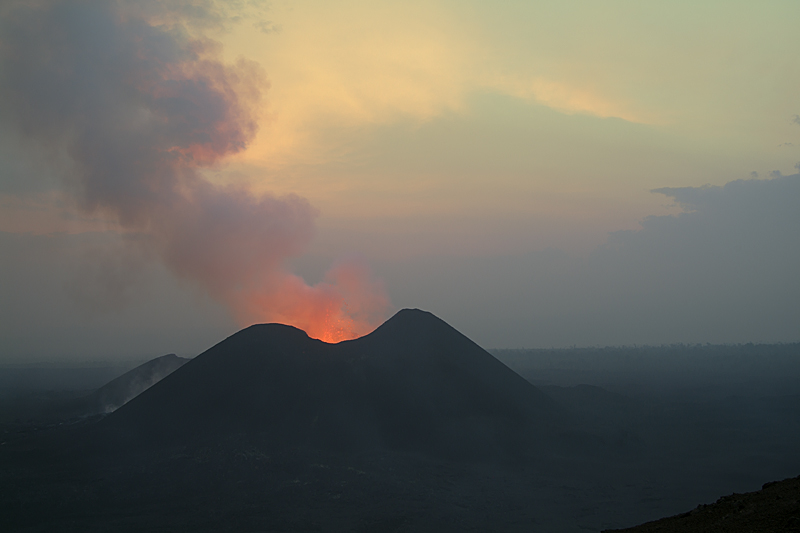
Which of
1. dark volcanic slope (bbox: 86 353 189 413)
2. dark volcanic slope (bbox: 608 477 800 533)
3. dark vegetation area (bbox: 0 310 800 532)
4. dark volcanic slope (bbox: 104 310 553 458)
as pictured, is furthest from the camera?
dark volcanic slope (bbox: 86 353 189 413)

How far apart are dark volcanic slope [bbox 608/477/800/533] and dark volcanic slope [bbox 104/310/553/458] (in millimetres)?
35394

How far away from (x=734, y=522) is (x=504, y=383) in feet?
162

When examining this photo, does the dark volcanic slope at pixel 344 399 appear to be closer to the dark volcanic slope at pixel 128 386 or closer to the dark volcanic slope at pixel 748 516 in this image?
the dark volcanic slope at pixel 128 386

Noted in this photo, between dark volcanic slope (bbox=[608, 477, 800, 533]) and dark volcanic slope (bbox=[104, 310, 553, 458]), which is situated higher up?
dark volcanic slope (bbox=[104, 310, 553, 458])

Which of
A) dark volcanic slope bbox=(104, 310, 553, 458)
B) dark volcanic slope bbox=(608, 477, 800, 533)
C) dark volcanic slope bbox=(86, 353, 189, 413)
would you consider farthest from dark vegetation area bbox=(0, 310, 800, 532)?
dark volcanic slope bbox=(608, 477, 800, 533)

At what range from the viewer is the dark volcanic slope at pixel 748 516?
14703mm

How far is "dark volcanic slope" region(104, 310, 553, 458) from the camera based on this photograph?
168 feet

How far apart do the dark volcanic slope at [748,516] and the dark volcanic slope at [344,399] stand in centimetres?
3539

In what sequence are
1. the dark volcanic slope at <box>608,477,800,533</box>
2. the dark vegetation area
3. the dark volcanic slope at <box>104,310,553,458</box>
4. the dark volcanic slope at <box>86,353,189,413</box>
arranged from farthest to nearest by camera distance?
the dark volcanic slope at <box>86,353,189,413</box>
the dark volcanic slope at <box>104,310,553,458</box>
the dark vegetation area
the dark volcanic slope at <box>608,477,800,533</box>

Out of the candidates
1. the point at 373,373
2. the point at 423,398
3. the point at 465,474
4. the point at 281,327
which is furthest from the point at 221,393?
the point at 465,474

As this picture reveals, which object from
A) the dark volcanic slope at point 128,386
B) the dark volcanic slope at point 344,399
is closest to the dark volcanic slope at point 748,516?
the dark volcanic slope at point 344,399

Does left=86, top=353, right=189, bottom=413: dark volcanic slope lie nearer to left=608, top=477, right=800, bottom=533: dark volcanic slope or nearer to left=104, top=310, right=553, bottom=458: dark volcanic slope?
left=104, top=310, right=553, bottom=458: dark volcanic slope

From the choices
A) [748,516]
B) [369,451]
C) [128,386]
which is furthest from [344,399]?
[128,386]

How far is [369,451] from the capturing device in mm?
49969
